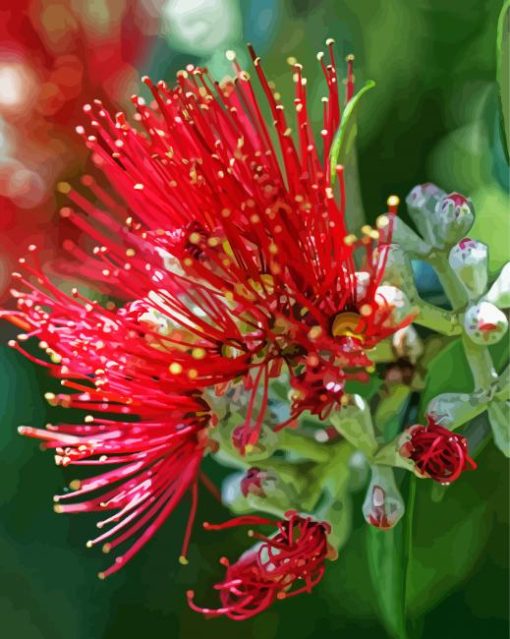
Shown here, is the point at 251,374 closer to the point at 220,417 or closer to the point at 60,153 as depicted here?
the point at 220,417

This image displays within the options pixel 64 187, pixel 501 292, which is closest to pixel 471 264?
pixel 501 292

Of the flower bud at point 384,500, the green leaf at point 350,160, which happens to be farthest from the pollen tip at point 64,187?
the flower bud at point 384,500

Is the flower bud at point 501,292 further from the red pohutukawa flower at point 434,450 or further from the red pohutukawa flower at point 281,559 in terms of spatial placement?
the red pohutukawa flower at point 281,559

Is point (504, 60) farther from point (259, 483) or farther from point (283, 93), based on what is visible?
point (259, 483)

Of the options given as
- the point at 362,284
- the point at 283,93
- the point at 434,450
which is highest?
the point at 283,93

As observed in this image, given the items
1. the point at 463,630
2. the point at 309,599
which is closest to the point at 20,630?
the point at 309,599

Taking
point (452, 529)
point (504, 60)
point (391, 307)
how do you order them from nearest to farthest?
point (391, 307) → point (504, 60) → point (452, 529)
